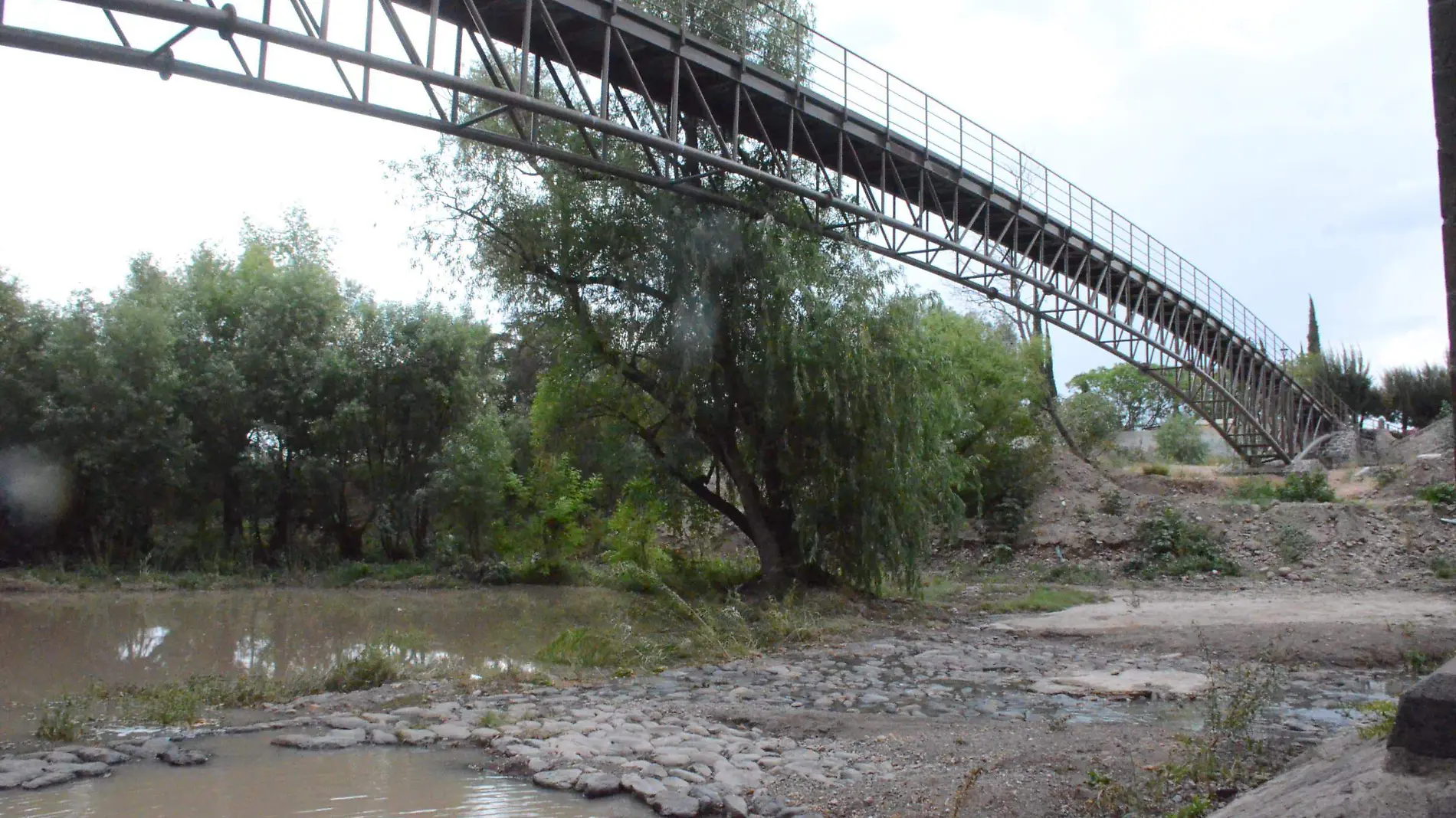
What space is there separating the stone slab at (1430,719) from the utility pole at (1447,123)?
4.41ft

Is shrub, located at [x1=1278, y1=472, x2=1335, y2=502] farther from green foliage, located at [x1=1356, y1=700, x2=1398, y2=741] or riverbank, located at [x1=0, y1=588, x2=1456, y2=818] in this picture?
green foliage, located at [x1=1356, y1=700, x2=1398, y2=741]

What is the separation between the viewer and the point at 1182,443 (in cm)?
4612

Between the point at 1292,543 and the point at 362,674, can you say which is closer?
the point at 362,674

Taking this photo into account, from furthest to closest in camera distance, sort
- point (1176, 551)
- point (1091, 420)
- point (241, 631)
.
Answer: point (1091, 420) → point (1176, 551) → point (241, 631)

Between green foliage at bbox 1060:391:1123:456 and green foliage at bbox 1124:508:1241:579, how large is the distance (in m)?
10.7

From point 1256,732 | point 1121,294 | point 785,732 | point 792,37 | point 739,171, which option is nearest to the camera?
point 1256,732

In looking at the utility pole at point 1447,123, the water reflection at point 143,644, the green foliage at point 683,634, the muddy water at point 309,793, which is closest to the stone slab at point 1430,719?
the utility pole at point 1447,123

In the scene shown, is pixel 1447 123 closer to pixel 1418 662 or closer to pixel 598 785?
pixel 598 785

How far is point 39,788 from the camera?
6102mm

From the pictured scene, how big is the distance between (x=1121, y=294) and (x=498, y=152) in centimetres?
1690

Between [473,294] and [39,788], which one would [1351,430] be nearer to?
[473,294]

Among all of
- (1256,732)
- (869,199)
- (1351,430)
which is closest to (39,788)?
(1256,732)

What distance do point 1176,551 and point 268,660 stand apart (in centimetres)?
1881

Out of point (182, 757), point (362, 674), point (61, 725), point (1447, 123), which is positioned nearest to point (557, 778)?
point (182, 757)
